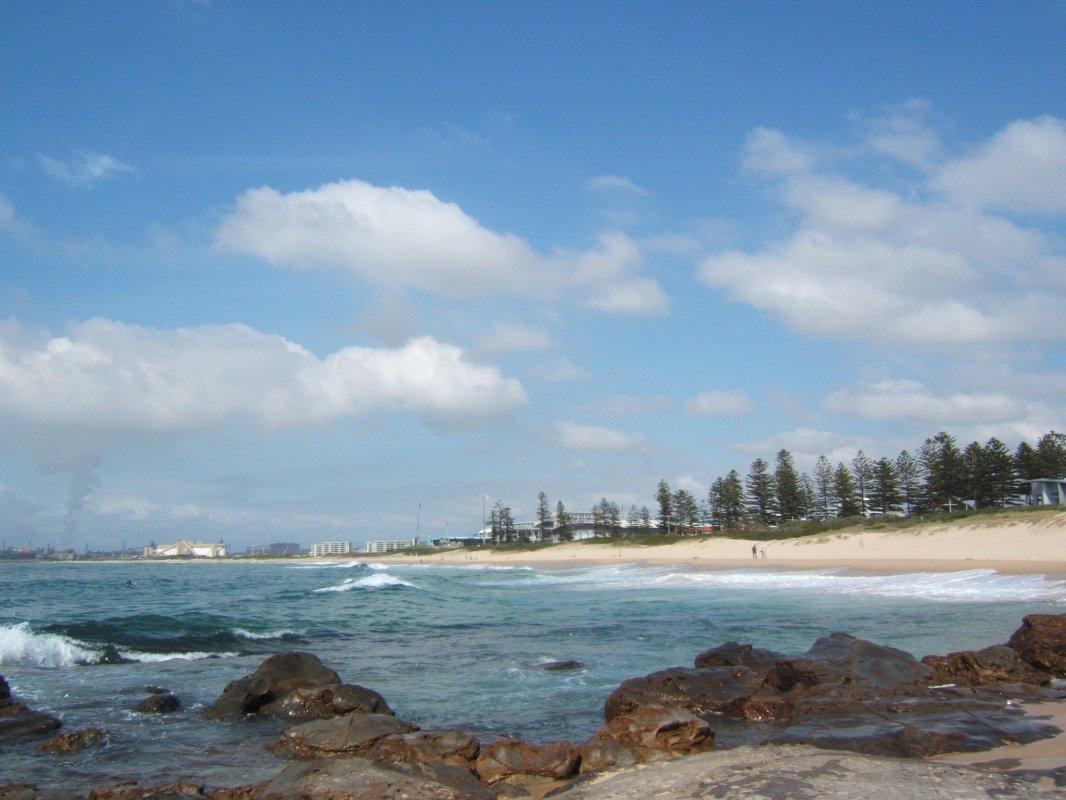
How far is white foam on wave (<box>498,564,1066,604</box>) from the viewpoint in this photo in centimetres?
2647

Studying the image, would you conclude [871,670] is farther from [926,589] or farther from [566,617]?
[926,589]

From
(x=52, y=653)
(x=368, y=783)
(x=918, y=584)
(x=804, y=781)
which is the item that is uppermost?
(x=804, y=781)

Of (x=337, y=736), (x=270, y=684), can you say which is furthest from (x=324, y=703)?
(x=337, y=736)

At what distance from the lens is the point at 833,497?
88250 millimetres

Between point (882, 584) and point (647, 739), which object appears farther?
point (882, 584)

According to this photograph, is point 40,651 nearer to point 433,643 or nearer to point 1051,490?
point 433,643

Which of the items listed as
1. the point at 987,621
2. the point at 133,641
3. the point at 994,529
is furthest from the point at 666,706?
the point at 994,529

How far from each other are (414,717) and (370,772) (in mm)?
4939

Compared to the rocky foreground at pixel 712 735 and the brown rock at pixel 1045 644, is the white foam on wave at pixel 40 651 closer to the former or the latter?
the rocky foreground at pixel 712 735

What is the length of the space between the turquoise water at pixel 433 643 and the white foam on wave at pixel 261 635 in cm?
12

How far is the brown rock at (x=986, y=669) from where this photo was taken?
1228 cm

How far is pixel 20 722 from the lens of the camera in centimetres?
1108

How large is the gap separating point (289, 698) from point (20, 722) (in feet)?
Result: 12.3

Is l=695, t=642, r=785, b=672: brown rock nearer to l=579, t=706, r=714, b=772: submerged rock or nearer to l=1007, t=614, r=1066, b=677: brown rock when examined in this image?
l=1007, t=614, r=1066, b=677: brown rock
